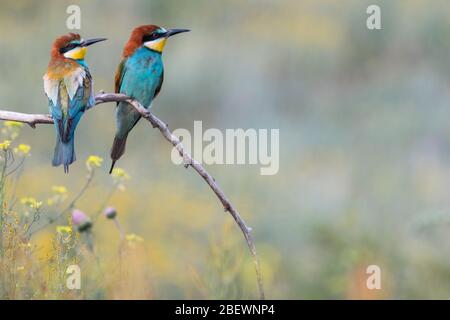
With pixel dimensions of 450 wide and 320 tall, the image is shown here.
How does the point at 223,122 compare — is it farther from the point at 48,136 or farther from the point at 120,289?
the point at 120,289

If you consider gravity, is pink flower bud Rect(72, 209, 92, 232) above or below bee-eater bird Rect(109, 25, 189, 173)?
below

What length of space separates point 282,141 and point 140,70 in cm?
452

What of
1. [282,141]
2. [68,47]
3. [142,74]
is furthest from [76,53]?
[282,141]

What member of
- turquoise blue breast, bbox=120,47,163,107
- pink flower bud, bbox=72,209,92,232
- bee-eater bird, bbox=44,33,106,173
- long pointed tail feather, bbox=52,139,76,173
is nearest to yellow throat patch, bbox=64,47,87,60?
bee-eater bird, bbox=44,33,106,173

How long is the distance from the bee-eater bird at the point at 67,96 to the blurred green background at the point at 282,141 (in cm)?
95

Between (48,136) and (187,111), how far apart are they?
1423 mm

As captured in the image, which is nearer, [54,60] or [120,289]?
[54,60]

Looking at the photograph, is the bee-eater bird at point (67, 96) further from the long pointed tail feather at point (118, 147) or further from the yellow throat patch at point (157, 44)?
the yellow throat patch at point (157, 44)

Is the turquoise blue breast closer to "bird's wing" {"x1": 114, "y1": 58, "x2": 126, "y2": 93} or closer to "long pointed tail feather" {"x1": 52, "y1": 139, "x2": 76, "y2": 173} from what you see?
"bird's wing" {"x1": 114, "y1": 58, "x2": 126, "y2": 93}

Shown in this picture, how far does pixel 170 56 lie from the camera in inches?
370

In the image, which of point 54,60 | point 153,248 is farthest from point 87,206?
point 54,60

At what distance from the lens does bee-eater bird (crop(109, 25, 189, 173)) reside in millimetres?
3453

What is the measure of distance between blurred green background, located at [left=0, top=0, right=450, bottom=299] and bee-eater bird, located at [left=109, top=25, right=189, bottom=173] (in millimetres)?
578

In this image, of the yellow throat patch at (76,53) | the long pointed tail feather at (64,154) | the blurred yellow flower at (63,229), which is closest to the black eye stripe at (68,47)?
the yellow throat patch at (76,53)
